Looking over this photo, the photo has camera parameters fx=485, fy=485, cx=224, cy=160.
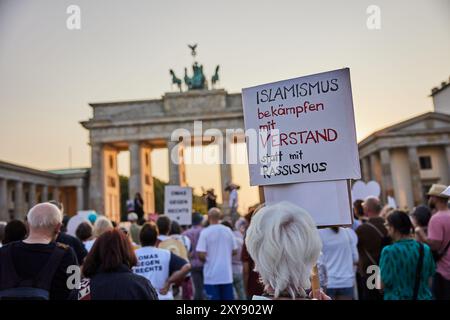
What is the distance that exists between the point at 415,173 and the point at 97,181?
30455 mm

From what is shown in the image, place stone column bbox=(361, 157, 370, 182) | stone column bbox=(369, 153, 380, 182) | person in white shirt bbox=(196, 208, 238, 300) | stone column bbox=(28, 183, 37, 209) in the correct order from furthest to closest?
stone column bbox=(361, 157, 370, 182)
stone column bbox=(28, 183, 37, 209)
stone column bbox=(369, 153, 380, 182)
person in white shirt bbox=(196, 208, 238, 300)

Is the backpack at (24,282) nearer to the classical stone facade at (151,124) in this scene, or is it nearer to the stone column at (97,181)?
the classical stone facade at (151,124)

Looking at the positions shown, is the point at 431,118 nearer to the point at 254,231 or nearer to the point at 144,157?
the point at 144,157

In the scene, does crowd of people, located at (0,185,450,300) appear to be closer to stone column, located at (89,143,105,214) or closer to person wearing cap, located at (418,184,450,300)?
person wearing cap, located at (418,184,450,300)

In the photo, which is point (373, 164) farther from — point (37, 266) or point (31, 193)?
point (37, 266)

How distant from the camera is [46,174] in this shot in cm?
5381

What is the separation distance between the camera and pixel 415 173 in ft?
150

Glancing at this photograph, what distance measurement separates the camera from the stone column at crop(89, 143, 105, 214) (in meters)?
47.1

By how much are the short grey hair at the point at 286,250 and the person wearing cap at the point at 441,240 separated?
3886mm

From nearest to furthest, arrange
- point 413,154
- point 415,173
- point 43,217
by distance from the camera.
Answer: point 43,217, point 415,173, point 413,154

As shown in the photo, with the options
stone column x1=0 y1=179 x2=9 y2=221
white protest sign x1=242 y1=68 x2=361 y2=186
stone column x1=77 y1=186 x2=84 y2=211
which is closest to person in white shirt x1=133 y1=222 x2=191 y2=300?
white protest sign x1=242 y1=68 x2=361 y2=186

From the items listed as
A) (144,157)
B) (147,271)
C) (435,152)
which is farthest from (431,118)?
(147,271)

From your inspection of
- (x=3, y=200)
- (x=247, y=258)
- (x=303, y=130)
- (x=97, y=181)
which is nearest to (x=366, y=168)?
(x=97, y=181)

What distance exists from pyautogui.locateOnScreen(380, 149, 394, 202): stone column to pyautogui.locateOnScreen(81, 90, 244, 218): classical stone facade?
45.1 feet
